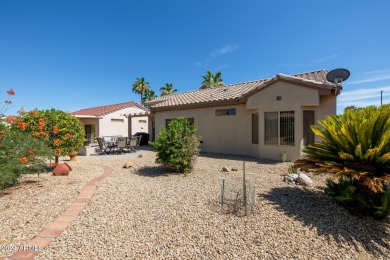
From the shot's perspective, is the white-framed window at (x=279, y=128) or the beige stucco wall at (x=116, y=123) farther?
the beige stucco wall at (x=116, y=123)

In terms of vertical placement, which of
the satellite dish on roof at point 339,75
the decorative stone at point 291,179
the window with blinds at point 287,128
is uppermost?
the satellite dish on roof at point 339,75

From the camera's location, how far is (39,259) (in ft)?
9.23

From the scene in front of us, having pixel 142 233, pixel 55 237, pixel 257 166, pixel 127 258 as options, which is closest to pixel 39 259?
pixel 55 237

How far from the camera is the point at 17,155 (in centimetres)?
548

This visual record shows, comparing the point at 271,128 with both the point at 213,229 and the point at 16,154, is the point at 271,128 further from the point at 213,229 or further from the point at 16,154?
the point at 16,154

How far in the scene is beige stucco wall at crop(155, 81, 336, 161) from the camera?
32.9 feet

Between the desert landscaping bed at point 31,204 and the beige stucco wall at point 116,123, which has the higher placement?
the beige stucco wall at point 116,123

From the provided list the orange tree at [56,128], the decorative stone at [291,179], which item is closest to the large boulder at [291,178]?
the decorative stone at [291,179]

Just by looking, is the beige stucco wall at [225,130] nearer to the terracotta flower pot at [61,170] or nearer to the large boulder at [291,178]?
the large boulder at [291,178]

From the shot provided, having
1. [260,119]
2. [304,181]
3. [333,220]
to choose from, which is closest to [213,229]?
[333,220]

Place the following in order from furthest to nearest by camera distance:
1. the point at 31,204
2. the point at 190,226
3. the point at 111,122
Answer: the point at 111,122
the point at 31,204
the point at 190,226

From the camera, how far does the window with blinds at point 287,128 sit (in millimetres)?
10273

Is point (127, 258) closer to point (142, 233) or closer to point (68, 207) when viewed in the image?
point (142, 233)

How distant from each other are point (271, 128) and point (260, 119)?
817 mm
